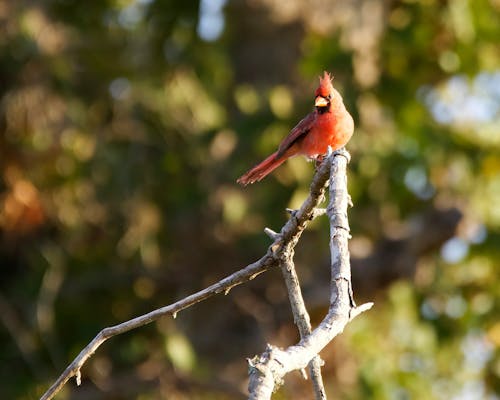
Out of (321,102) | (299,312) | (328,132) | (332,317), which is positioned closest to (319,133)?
(328,132)

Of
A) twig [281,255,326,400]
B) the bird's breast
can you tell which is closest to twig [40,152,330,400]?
twig [281,255,326,400]

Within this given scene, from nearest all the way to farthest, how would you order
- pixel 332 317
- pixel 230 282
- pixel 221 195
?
pixel 332 317 < pixel 230 282 < pixel 221 195

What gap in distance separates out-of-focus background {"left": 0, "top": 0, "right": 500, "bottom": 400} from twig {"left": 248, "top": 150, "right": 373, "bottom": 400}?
4.65 m

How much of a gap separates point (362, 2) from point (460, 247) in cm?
212

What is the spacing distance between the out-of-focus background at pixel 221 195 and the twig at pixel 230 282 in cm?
452

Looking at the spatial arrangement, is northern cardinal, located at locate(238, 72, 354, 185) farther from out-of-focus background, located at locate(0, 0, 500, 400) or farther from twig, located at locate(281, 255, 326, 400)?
out-of-focus background, located at locate(0, 0, 500, 400)

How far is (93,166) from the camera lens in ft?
26.0

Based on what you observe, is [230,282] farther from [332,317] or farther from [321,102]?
[321,102]

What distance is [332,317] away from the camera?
192cm

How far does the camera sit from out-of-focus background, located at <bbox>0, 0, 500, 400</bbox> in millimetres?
7418

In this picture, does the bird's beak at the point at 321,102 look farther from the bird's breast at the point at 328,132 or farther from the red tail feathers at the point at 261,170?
the red tail feathers at the point at 261,170

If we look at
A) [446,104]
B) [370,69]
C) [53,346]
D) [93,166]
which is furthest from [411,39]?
[53,346]

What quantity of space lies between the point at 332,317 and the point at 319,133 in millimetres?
1658

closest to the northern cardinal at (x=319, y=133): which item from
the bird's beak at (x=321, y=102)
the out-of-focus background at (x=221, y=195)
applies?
the bird's beak at (x=321, y=102)
